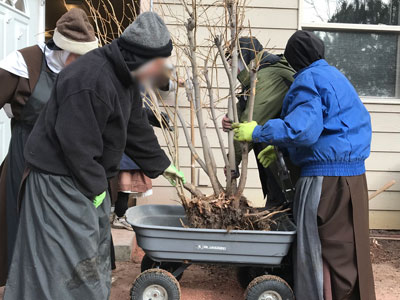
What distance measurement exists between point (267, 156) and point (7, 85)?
1772mm

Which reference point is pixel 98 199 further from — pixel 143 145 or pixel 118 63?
pixel 118 63

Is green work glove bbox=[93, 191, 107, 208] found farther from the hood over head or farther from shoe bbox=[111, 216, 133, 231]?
shoe bbox=[111, 216, 133, 231]

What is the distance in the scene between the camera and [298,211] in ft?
10.2

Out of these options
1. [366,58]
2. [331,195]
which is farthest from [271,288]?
[366,58]

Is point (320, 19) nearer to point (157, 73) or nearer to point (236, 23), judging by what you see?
point (236, 23)

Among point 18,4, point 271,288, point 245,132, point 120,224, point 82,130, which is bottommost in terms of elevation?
point 120,224

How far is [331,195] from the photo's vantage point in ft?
10.1

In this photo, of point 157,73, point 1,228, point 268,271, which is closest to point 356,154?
point 268,271

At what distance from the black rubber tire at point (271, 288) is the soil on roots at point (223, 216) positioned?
1.07 feet

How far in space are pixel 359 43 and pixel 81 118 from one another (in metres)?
4.25

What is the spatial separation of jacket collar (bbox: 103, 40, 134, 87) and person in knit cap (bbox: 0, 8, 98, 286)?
75 cm

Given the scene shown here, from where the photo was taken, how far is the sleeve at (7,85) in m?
2.96

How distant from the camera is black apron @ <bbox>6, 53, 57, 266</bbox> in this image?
3.07m

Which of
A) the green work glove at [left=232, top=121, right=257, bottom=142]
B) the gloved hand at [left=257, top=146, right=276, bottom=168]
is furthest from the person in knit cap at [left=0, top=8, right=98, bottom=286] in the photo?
the gloved hand at [left=257, top=146, right=276, bottom=168]
